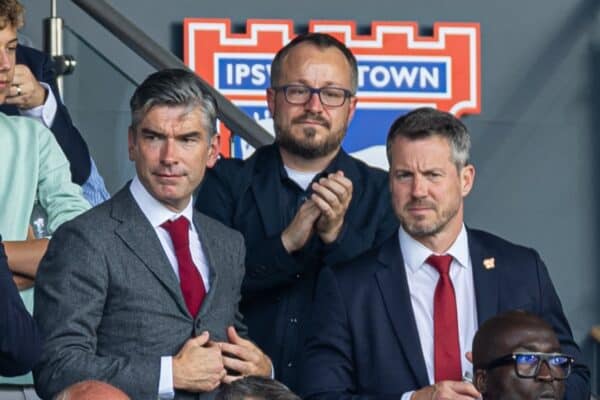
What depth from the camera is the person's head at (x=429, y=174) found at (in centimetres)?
522

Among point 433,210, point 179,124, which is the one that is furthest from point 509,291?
point 179,124

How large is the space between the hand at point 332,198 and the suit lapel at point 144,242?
55 centimetres

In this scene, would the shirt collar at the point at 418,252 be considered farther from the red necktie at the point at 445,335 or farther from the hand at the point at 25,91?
the hand at the point at 25,91

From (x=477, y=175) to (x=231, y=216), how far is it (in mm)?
4091

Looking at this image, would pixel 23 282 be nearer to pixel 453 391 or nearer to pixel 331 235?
pixel 331 235

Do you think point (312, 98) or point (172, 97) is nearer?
point (172, 97)

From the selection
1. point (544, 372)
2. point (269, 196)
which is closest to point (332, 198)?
point (269, 196)

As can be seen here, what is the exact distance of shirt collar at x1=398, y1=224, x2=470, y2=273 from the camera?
5273mm

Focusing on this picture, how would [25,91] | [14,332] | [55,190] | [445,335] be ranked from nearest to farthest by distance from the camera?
[14,332] → [445,335] → [55,190] → [25,91]

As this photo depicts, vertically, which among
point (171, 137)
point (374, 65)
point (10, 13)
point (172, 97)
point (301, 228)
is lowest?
point (301, 228)

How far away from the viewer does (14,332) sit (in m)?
4.26

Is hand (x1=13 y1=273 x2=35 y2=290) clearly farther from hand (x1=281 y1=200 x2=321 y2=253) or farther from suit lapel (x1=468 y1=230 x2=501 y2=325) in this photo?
suit lapel (x1=468 y1=230 x2=501 y2=325)

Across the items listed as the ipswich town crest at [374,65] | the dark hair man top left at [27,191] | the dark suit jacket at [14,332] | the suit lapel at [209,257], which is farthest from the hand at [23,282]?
the ipswich town crest at [374,65]

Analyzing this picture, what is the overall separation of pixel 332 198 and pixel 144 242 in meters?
0.62
